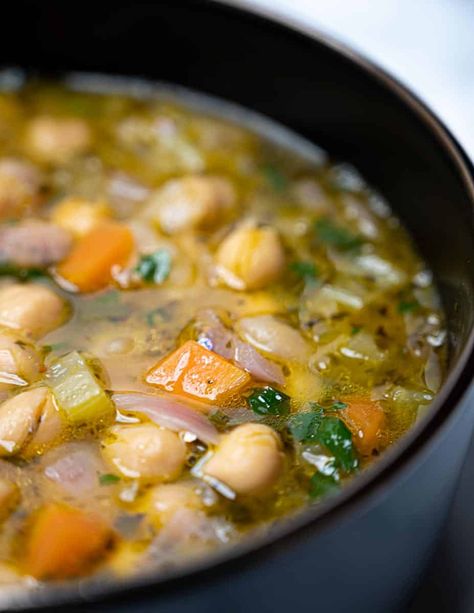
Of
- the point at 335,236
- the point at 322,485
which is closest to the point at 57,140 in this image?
the point at 335,236

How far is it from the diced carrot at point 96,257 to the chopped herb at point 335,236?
43cm

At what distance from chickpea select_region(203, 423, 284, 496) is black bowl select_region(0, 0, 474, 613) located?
8.7 inches

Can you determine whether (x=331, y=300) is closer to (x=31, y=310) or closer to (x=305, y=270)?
(x=305, y=270)

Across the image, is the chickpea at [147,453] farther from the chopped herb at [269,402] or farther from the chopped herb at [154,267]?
the chopped herb at [154,267]

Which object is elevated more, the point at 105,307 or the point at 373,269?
the point at 373,269

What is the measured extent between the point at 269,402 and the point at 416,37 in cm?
161

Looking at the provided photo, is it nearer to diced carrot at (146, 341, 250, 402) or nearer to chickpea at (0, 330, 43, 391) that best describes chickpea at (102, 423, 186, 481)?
diced carrot at (146, 341, 250, 402)

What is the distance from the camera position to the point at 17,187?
226cm

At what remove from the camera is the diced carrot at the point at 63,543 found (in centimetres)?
145

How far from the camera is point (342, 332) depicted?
1973mm

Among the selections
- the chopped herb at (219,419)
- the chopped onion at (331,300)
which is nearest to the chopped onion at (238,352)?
the chopped herb at (219,419)

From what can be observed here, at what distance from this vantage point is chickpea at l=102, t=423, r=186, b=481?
1.62 metres

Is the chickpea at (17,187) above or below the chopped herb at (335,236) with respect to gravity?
below

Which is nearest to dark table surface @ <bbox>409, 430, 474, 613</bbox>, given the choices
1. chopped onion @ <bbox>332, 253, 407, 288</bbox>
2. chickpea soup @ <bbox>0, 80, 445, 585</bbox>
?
chickpea soup @ <bbox>0, 80, 445, 585</bbox>
